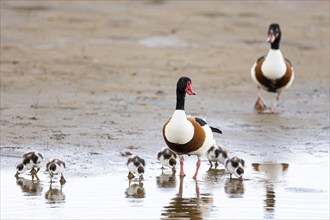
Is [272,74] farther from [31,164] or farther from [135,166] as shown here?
[31,164]

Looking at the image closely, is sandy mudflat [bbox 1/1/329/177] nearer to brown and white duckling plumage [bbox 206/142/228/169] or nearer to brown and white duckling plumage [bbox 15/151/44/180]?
brown and white duckling plumage [bbox 15/151/44/180]

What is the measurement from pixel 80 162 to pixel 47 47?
811 cm

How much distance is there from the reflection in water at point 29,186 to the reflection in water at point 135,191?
892 mm

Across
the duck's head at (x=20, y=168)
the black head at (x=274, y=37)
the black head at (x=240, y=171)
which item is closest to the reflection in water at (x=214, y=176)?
the black head at (x=240, y=171)

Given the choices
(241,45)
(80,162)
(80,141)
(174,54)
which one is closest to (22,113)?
(80,141)

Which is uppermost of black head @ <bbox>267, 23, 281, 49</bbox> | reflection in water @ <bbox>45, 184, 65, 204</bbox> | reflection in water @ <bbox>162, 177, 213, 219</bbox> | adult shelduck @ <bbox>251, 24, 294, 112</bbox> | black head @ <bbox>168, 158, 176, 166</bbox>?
black head @ <bbox>267, 23, 281, 49</bbox>

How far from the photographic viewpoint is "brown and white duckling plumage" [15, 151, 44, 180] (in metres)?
11.0

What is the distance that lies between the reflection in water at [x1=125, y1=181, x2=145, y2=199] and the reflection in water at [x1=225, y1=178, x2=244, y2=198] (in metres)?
0.89

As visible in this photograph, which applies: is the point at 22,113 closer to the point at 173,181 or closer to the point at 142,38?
the point at 173,181

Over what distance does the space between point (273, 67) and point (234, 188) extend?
5119 millimetres

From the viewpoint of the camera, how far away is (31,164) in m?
11.0

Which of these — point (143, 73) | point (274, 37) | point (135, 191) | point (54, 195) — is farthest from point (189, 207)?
point (143, 73)

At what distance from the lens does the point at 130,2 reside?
2534cm

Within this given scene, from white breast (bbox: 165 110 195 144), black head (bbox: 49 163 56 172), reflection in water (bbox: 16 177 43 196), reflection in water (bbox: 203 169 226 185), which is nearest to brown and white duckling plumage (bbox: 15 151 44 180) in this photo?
reflection in water (bbox: 16 177 43 196)
